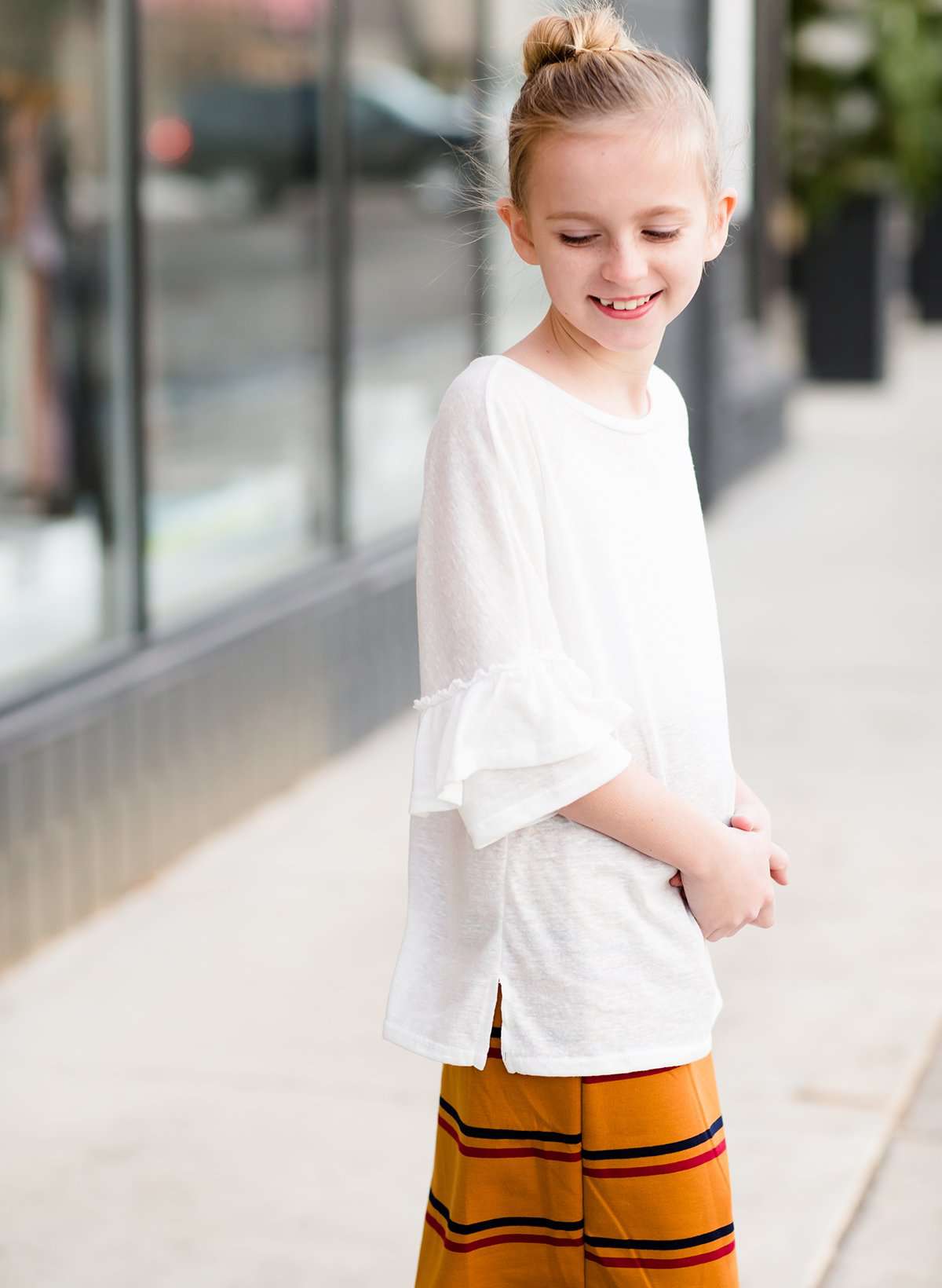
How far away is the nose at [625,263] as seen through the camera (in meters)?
1.83

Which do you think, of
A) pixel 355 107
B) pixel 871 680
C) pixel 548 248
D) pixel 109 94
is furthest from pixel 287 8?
pixel 548 248

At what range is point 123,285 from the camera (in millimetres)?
4859

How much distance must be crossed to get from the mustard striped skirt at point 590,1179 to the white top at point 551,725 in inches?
1.6

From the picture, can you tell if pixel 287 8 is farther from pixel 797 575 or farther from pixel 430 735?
pixel 430 735

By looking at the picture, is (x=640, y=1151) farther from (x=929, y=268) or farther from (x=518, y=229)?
(x=929, y=268)

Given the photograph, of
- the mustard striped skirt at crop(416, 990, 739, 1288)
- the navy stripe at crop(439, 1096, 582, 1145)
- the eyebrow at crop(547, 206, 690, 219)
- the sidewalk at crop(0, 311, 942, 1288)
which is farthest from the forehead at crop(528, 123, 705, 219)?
the sidewalk at crop(0, 311, 942, 1288)

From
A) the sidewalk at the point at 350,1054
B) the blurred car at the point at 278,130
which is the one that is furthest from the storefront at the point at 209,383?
the sidewalk at the point at 350,1054

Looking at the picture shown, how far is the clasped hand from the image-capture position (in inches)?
74.2

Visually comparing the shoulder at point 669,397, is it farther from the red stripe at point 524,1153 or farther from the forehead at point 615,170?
the red stripe at point 524,1153

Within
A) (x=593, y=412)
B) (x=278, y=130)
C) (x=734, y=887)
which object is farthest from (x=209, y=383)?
(x=734, y=887)

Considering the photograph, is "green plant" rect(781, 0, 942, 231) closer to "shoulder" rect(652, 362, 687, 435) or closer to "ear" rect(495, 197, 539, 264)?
"shoulder" rect(652, 362, 687, 435)

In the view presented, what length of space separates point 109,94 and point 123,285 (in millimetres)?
459

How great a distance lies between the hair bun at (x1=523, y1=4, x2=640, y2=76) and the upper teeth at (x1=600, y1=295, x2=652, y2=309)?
0.23 metres

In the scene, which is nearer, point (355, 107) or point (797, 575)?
point (355, 107)
